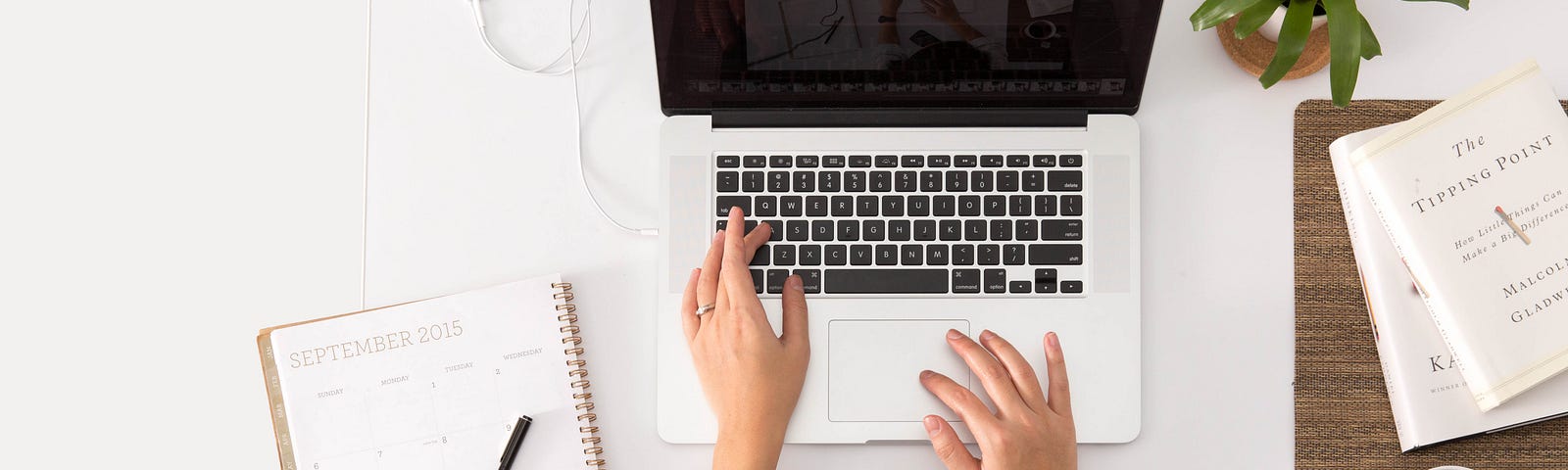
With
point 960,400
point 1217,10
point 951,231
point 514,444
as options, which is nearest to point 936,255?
point 951,231

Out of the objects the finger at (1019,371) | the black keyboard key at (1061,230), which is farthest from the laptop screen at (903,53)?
the finger at (1019,371)

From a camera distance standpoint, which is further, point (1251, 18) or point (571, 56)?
point (571, 56)

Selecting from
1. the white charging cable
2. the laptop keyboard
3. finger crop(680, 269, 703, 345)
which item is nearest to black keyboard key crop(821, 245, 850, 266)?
the laptop keyboard

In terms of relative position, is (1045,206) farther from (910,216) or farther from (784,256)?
(784,256)

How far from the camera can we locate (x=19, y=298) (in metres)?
0.87

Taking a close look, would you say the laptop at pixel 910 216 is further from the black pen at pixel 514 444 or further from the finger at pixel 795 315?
the black pen at pixel 514 444

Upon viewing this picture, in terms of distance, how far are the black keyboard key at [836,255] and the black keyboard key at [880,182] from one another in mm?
57

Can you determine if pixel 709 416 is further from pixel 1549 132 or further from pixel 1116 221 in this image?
pixel 1549 132

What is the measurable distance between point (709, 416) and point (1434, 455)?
2.03 ft

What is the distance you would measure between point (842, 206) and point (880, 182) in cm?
4

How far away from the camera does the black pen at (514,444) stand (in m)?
0.80

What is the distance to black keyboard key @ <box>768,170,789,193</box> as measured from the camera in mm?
806

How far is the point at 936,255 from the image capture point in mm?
796

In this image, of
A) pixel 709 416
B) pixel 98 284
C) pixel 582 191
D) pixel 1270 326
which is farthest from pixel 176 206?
pixel 1270 326
